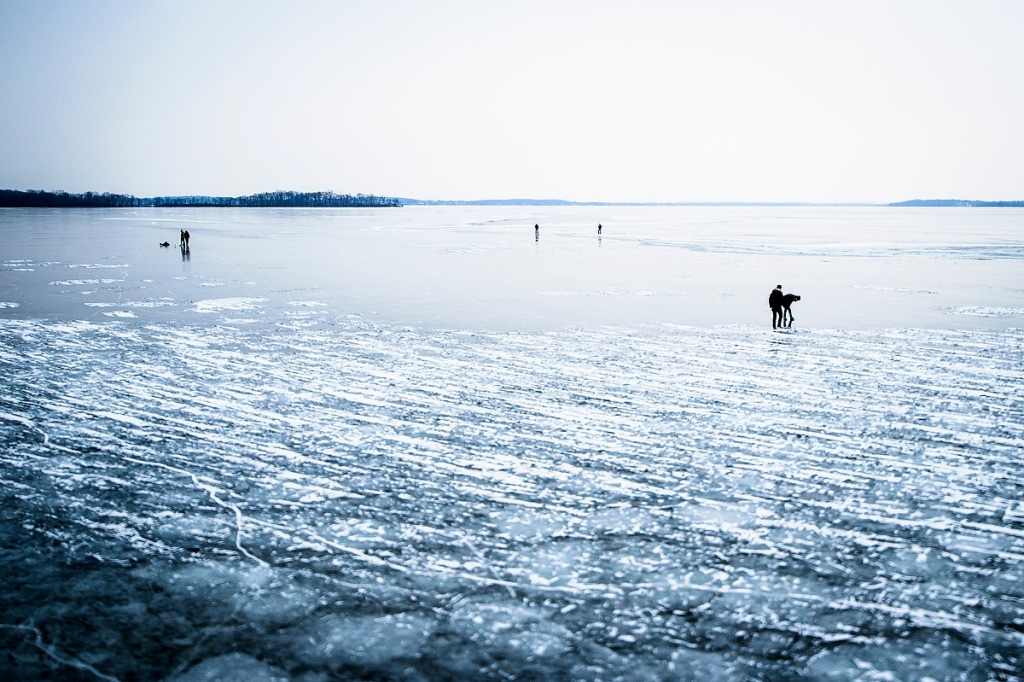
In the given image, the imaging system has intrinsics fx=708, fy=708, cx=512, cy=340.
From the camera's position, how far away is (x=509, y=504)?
249 inches

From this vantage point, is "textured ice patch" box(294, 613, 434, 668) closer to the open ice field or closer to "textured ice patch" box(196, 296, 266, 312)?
the open ice field

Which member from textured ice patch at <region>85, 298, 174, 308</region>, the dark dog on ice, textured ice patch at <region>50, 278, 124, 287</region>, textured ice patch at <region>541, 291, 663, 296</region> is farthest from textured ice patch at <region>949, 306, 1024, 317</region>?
textured ice patch at <region>50, 278, 124, 287</region>

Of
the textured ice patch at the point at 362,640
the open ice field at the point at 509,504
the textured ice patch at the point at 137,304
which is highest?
the textured ice patch at the point at 137,304

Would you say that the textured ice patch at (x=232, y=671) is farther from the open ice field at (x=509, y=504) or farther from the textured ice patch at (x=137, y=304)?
the textured ice patch at (x=137, y=304)

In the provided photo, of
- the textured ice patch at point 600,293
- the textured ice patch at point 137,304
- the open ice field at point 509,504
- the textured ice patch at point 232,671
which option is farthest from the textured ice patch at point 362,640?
the textured ice patch at point 600,293

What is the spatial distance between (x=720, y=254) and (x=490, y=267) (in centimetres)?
1599

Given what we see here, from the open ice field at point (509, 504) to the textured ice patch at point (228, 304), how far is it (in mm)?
3048

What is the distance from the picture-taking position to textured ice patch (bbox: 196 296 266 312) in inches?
713

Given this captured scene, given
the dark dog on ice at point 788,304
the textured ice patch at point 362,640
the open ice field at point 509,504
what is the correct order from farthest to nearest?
the dark dog on ice at point 788,304
the open ice field at point 509,504
the textured ice patch at point 362,640

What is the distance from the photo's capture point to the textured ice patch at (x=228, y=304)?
18109mm

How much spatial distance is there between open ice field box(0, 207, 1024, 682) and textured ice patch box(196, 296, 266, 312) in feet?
10.00

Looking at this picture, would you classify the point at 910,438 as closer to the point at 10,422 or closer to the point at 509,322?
the point at 509,322

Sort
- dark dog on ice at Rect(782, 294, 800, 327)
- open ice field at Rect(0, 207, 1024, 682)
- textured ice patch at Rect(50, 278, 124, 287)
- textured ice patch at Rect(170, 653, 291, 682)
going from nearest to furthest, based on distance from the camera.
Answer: textured ice patch at Rect(170, 653, 291, 682), open ice field at Rect(0, 207, 1024, 682), dark dog on ice at Rect(782, 294, 800, 327), textured ice patch at Rect(50, 278, 124, 287)

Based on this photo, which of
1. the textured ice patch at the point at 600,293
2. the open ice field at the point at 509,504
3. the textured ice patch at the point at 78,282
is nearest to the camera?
the open ice field at the point at 509,504
